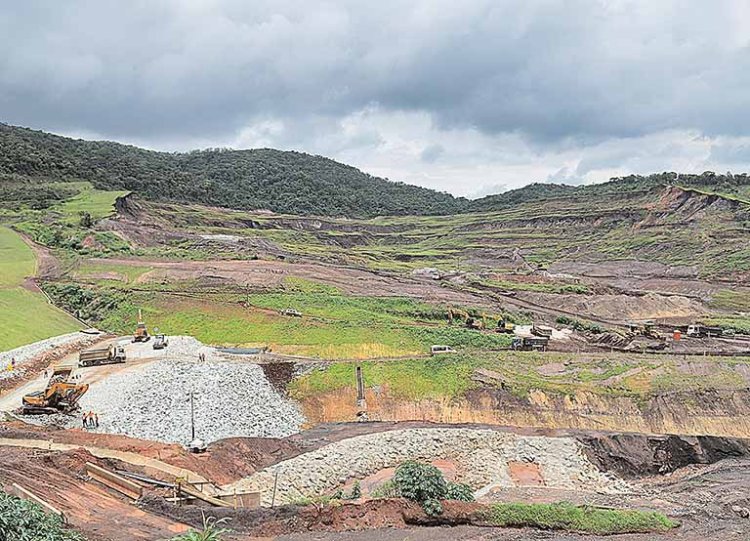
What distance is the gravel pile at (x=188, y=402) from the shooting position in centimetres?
3180

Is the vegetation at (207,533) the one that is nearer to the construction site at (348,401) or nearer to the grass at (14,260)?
the construction site at (348,401)

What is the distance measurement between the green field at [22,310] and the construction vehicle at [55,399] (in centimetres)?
1071

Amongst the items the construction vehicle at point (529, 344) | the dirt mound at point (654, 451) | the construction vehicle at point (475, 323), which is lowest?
the dirt mound at point (654, 451)

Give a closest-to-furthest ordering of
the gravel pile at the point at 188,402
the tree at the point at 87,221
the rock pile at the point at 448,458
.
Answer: the rock pile at the point at 448,458 < the gravel pile at the point at 188,402 < the tree at the point at 87,221

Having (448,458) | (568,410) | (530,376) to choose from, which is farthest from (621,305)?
(448,458)

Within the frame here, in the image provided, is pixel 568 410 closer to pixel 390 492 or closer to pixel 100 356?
pixel 390 492

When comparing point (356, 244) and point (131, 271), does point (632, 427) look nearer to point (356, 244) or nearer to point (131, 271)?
point (131, 271)

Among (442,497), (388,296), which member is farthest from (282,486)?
(388,296)

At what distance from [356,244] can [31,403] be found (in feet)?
397

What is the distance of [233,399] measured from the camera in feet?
121

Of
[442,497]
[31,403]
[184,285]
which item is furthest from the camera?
[184,285]

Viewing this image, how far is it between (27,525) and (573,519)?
16383 mm

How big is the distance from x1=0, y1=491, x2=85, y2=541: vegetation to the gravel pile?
54.2 ft

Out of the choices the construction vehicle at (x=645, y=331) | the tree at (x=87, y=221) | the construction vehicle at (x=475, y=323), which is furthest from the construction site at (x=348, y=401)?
the tree at (x=87, y=221)
